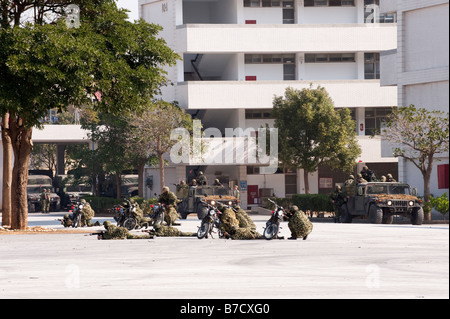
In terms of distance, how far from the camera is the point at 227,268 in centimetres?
1717

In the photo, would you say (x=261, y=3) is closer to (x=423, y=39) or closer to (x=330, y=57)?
(x=330, y=57)

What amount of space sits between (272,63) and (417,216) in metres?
29.0

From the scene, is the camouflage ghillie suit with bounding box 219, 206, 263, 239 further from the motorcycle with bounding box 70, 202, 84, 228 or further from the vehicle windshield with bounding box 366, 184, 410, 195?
the vehicle windshield with bounding box 366, 184, 410, 195

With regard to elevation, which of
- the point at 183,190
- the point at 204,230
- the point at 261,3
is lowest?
the point at 204,230

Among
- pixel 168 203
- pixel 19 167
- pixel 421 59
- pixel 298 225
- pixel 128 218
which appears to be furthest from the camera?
pixel 421 59

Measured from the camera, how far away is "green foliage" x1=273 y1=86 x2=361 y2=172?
55562mm

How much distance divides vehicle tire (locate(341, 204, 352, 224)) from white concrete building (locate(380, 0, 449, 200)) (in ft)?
20.0

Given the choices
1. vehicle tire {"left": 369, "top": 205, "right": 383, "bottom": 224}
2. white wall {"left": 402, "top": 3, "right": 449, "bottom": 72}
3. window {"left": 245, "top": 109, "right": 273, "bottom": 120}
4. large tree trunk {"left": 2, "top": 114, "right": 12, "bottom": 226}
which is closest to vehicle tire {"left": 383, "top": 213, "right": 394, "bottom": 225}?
vehicle tire {"left": 369, "top": 205, "right": 383, "bottom": 224}

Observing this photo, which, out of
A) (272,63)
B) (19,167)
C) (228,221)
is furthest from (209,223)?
(272,63)

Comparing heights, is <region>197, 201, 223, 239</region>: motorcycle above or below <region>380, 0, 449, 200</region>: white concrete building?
below

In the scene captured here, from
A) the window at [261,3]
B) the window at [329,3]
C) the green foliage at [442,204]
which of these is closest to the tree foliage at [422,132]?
the green foliage at [442,204]

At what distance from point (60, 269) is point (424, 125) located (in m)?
24.8

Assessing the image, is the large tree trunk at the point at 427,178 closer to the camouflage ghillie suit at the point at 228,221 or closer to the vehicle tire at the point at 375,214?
the vehicle tire at the point at 375,214

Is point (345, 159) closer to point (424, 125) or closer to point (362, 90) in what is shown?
point (362, 90)
